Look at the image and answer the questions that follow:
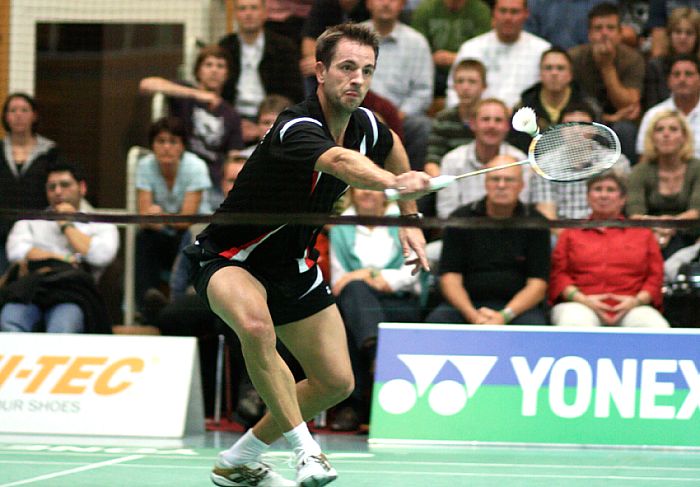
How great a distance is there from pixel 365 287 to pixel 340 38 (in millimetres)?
3105

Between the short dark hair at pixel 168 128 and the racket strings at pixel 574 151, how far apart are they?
4.10 m

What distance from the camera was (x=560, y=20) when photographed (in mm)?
9711

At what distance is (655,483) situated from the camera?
5.89 metres

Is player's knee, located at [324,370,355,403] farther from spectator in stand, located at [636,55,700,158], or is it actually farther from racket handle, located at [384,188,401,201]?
spectator in stand, located at [636,55,700,158]

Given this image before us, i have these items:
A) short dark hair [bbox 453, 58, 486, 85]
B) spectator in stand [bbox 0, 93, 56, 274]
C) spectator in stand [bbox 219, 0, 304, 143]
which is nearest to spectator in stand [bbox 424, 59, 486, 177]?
short dark hair [bbox 453, 58, 486, 85]

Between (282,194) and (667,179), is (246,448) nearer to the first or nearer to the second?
(282,194)

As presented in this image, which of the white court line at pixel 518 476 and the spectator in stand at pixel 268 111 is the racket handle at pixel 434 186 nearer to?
the white court line at pixel 518 476

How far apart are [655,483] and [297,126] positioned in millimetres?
2517

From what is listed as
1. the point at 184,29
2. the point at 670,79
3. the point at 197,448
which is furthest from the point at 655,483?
the point at 184,29

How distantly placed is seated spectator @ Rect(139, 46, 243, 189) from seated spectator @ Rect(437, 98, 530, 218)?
1642 millimetres

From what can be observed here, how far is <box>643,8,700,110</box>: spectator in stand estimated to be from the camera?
9172mm

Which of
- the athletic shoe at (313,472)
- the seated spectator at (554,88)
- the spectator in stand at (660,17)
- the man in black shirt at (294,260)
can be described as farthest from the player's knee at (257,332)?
the spectator in stand at (660,17)

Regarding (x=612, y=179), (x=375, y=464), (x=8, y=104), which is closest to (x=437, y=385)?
(x=375, y=464)

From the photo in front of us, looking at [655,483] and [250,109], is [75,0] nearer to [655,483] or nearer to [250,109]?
[250,109]
